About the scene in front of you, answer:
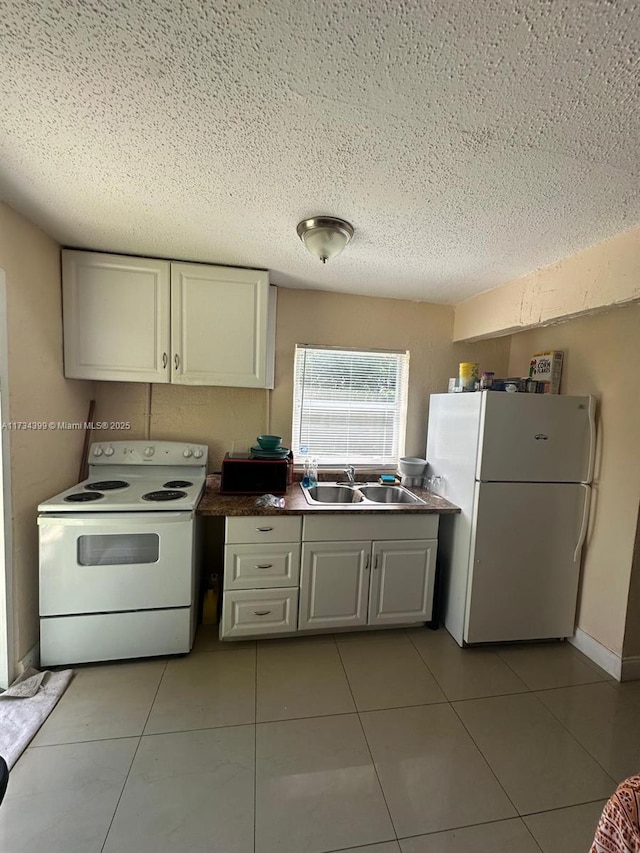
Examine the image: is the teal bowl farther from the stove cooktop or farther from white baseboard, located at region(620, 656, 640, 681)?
white baseboard, located at region(620, 656, 640, 681)

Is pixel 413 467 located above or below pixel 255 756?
above

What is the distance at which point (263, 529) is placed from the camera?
6.61 ft

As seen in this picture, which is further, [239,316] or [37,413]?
[239,316]

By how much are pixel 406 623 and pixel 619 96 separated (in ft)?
8.18

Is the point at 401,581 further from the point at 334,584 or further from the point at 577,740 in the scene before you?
the point at 577,740

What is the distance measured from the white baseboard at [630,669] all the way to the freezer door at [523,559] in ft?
1.09


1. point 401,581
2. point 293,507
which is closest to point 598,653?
point 401,581

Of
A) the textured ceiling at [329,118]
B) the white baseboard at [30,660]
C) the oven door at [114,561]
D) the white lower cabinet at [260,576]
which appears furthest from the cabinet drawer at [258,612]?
the textured ceiling at [329,118]

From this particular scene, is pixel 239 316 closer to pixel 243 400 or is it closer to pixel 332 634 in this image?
pixel 243 400

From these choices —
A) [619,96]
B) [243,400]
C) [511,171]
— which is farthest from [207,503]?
[619,96]

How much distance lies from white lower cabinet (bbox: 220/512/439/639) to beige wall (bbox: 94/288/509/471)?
0.78 metres

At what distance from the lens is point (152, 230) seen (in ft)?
5.83

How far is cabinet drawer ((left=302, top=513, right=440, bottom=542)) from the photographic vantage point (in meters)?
2.06

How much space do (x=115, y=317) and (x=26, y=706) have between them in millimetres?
1968
